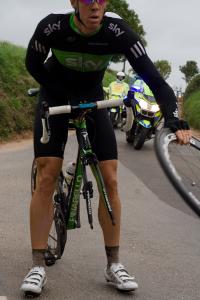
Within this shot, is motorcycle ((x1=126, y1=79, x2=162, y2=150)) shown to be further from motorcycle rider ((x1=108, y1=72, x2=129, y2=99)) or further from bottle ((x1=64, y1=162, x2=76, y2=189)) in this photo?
bottle ((x1=64, y1=162, x2=76, y2=189))

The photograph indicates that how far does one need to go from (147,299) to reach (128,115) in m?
1.30

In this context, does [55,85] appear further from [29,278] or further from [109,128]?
[29,278]

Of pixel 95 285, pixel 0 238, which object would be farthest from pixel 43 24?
pixel 0 238

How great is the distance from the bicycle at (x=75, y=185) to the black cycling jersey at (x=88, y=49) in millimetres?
259

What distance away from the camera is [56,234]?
16.3ft

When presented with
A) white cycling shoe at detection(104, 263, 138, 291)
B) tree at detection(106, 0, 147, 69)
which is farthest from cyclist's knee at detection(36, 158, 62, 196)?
tree at detection(106, 0, 147, 69)

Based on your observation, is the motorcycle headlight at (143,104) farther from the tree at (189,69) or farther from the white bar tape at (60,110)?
the tree at (189,69)

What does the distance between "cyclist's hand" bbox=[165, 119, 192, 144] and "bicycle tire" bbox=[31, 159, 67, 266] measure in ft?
5.25

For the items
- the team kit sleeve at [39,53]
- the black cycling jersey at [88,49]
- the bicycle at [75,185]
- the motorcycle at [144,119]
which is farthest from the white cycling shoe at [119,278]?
the motorcycle at [144,119]

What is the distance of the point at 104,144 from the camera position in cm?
450

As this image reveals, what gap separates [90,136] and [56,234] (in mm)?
914

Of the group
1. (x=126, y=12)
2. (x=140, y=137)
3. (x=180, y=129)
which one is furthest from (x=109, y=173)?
(x=126, y=12)

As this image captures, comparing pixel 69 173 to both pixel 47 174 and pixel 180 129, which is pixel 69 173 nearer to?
pixel 47 174

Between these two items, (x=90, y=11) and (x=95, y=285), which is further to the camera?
(x=95, y=285)
